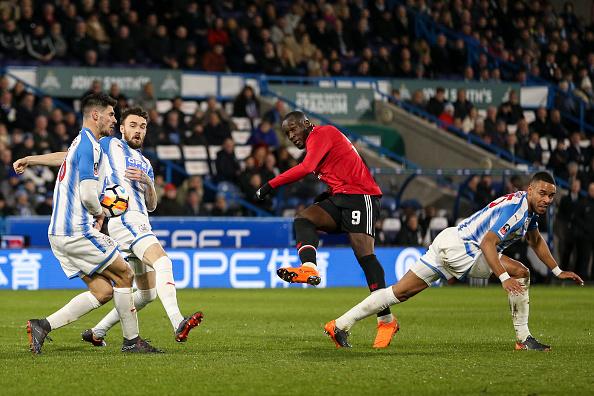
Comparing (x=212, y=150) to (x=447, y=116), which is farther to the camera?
(x=447, y=116)

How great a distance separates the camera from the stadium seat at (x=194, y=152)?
79.6 feet

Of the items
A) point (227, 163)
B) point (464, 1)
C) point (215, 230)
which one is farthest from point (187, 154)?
point (464, 1)

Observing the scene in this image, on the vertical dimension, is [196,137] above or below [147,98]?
below

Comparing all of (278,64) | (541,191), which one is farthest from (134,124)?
(278,64)

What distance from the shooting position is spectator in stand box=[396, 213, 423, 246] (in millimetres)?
22344

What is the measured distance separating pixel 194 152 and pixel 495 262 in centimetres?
1526

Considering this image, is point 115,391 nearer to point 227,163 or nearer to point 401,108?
point 227,163

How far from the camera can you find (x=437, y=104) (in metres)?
28.6

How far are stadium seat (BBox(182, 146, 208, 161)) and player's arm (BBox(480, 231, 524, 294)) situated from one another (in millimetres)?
15024

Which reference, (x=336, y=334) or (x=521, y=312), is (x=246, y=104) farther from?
(x=521, y=312)

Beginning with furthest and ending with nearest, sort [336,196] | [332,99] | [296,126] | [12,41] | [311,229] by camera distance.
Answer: [332,99]
[12,41]
[336,196]
[311,229]
[296,126]

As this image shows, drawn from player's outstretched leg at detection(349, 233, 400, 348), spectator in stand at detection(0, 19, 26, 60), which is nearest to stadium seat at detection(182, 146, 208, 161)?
spectator in stand at detection(0, 19, 26, 60)

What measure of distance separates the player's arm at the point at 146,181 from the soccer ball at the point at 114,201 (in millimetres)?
366

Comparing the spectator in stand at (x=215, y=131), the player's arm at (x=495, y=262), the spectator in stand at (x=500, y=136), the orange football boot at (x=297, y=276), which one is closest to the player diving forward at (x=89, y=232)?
the orange football boot at (x=297, y=276)
